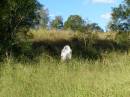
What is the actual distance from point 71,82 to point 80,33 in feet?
70.4

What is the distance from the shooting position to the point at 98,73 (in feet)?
38.4

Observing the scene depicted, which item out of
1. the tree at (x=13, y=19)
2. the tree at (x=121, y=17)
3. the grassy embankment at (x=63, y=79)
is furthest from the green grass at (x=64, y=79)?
the tree at (x=121, y=17)

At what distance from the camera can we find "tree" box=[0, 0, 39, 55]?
727 inches

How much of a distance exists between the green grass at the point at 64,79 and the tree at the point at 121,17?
14.4m

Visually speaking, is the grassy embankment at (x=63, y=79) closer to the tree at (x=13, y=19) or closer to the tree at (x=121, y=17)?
the tree at (x=13, y=19)

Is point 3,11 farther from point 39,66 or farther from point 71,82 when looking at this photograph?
point 71,82

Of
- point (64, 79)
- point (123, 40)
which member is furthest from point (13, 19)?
point (123, 40)

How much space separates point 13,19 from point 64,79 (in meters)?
9.36

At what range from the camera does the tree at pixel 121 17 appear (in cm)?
2738

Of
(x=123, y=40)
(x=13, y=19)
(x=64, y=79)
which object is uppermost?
(x=13, y=19)

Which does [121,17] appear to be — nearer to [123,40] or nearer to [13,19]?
[123,40]

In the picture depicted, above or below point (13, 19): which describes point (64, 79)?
below

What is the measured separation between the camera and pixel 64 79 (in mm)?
10766

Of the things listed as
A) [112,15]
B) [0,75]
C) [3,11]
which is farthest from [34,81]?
[112,15]
